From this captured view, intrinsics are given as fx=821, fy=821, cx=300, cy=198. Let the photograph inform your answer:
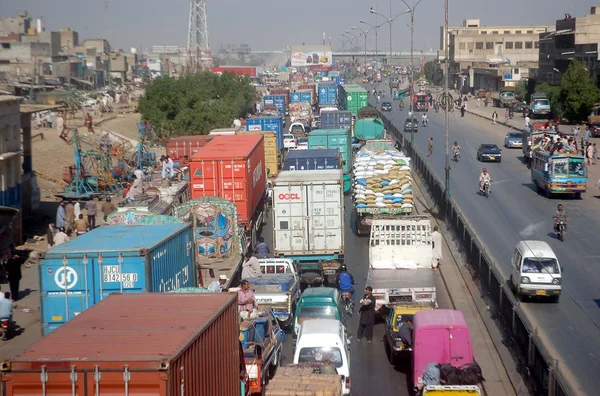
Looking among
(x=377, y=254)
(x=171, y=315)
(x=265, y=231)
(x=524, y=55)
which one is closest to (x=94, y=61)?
(x=524, y=55)

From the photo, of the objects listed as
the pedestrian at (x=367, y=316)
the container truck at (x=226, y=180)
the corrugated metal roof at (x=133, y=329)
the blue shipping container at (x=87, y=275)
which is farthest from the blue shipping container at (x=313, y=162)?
the corrugated metal roof at (x=133, y=329)

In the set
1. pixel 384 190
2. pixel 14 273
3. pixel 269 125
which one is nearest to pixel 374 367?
pixel 14 273

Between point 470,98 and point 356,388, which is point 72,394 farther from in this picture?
point 470,98

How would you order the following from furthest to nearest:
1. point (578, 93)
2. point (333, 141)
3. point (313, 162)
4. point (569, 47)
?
point (569, 47) < point (578, 93) < point (333, 141) < point (313, 162)

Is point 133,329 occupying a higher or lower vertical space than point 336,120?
lower

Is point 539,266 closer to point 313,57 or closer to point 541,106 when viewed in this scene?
point 541,106
